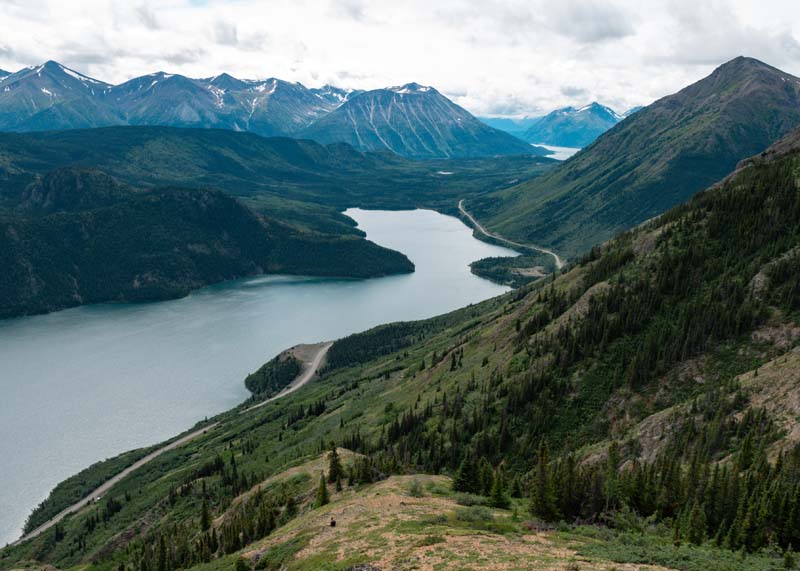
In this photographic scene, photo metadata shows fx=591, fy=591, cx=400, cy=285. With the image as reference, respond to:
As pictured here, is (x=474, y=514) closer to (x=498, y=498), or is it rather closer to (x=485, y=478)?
(x=498, y=498)

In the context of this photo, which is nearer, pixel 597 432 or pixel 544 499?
pixel 544 499


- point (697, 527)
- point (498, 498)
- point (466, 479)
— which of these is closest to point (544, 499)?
point (498, 498)

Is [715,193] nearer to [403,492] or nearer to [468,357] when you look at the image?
[468,357]

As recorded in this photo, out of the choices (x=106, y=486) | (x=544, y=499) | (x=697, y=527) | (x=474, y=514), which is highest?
(x=544, y=499)

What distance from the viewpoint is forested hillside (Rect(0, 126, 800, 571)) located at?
4950cm

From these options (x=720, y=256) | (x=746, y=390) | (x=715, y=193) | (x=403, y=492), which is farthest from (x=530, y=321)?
(x=403, y=492)

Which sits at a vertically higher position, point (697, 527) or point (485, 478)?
point (697, 527)

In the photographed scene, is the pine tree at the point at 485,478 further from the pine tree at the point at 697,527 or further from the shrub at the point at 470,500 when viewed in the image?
the pine tree at the point at 697,527

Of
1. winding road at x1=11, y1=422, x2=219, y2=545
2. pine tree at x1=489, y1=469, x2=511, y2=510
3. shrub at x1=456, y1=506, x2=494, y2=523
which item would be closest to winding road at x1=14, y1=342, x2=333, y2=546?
winding road at x1=11, y1=422, x2=219, y2=545

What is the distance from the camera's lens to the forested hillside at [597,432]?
49.5m

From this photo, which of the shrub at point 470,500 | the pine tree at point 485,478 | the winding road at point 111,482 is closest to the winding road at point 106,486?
the winding road at point 111,482

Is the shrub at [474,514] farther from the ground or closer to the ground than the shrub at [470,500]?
farther from the ground

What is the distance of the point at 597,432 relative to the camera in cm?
8244

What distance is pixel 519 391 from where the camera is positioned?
9525 cm
